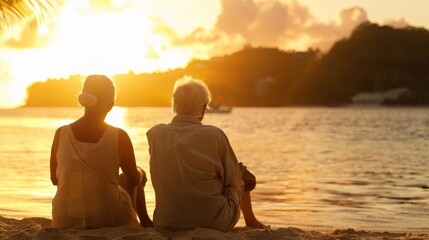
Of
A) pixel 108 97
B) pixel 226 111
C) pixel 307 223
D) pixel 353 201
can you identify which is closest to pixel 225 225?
pixel 108 97

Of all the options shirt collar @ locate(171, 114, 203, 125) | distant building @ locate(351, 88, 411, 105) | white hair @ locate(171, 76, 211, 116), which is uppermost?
white hair @ locate(171, 76, 211, 116)

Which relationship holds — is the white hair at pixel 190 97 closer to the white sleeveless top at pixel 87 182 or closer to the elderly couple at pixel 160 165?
the elderly couple at pixel 160 165

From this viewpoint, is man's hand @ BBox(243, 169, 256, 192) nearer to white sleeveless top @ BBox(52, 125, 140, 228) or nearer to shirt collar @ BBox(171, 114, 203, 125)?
shirt collar @ BBox(171, 114, 203, 125)

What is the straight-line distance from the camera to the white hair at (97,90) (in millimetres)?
5930

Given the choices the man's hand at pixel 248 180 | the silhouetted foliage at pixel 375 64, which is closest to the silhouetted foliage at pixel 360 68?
the silhouetted foliage at pixel 375 64

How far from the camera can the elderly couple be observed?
6.00m

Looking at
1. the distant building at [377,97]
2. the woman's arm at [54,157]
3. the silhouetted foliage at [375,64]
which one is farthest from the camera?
the distant building at [377,97]

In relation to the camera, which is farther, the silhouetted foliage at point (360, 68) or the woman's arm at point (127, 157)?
the silhouetted foliage at point (360, 68)

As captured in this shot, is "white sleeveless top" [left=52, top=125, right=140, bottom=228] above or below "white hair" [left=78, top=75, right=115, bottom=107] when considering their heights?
below

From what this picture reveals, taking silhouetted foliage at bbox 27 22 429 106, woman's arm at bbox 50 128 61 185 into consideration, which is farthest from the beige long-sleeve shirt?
silhouetted foliage at bbox 27 22 429 106

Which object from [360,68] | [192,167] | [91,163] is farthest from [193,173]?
[360,68]

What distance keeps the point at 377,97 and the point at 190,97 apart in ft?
615

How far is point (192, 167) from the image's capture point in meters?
6.07

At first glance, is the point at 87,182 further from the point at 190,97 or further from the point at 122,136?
the point at 190,97
